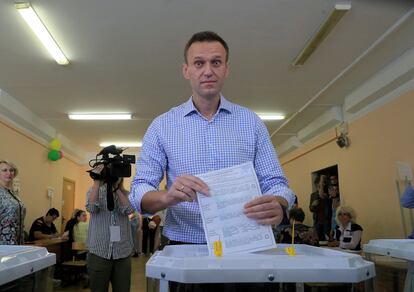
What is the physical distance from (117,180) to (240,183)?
8.80 feet

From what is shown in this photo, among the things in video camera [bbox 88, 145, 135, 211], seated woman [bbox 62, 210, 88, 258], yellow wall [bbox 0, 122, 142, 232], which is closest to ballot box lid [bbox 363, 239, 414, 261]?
video camera [bbox 88, 145, 135, 211]

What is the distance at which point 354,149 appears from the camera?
6648mm

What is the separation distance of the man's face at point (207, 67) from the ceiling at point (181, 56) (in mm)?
2615

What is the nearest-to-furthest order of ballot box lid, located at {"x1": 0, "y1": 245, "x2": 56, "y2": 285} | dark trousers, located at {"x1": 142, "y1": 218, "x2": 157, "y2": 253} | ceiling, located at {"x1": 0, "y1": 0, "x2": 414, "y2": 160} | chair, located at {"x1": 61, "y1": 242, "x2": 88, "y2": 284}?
1. ballot box lid, located at {"x1": 0, "y1": 245, "x2": 56, "y2": 285}
2. ceiling, located at {"x1": 0, "y1": 0, "x2": 414, "y2": 160}
3. chair, located at {"x1": 61, "y1": 242, "x2": 88, "y2": 284}
4. dark trousers, located at {"x1": 142, "y1": 218, "x2": 157, "y2": 253}

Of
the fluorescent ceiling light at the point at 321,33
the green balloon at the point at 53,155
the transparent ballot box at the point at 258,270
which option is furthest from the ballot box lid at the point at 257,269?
the green balloon at the point at 53,155

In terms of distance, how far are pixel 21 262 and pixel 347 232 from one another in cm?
489

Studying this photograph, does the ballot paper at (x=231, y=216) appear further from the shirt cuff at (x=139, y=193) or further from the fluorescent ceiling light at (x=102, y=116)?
the fluorescent ceiling light at (x=102, y=116)

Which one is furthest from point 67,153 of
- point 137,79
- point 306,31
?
point 306,31

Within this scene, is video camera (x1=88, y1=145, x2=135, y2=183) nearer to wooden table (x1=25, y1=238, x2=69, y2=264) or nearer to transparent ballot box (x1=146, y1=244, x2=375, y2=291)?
transparent ballot box (x1=146, y1=244, x2=375, y2=291)

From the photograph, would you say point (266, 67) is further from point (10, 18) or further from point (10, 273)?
point (10, 273)

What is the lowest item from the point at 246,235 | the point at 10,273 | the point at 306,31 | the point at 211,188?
the point at 10,273

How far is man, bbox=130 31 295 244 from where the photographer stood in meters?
1.22

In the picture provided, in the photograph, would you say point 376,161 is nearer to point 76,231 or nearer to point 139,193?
point 76,231

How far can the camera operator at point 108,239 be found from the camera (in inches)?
129
